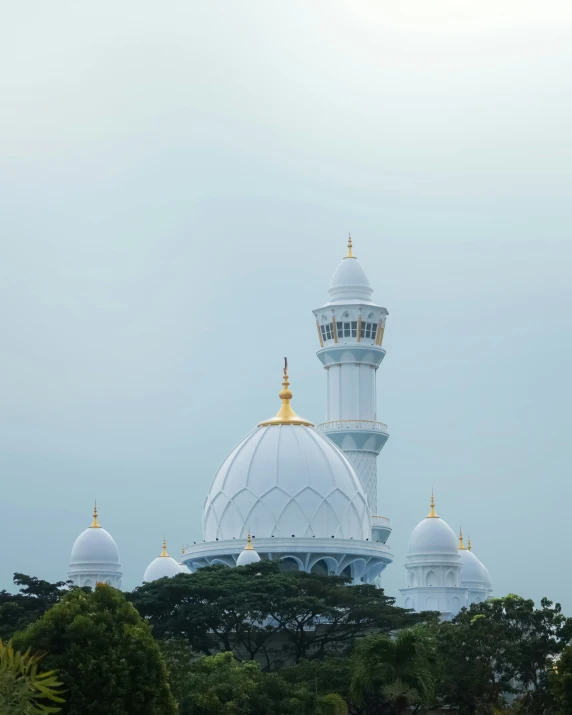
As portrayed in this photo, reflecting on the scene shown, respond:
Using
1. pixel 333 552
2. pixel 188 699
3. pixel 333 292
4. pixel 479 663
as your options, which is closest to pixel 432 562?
pixel 333 552

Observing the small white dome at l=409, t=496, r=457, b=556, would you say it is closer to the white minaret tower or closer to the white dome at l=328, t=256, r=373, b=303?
the white minaret tower

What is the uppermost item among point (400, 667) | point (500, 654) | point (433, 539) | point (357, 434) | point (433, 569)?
point (357, 434)

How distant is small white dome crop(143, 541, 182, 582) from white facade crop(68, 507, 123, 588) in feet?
4.61

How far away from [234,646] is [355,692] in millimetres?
15931

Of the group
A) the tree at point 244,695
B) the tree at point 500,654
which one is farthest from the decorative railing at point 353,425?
the tree at point 244,695

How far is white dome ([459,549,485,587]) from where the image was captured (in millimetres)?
81812

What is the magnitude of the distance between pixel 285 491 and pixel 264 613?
12.5 metres

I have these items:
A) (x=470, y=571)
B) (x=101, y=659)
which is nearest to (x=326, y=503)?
(x=470, y=571)

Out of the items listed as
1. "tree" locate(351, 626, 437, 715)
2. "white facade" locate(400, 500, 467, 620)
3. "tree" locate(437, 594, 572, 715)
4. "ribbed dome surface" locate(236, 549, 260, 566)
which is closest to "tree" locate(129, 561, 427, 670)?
"ribbed dome surface" locate(236, 549, 260, 566)

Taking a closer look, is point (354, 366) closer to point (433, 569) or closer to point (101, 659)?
point (433, 569)

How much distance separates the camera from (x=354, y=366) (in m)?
76.0

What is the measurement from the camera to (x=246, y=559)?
6084cm

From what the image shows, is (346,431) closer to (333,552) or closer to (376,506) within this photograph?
(376,506)

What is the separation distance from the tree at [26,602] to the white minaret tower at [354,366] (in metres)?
22.2
